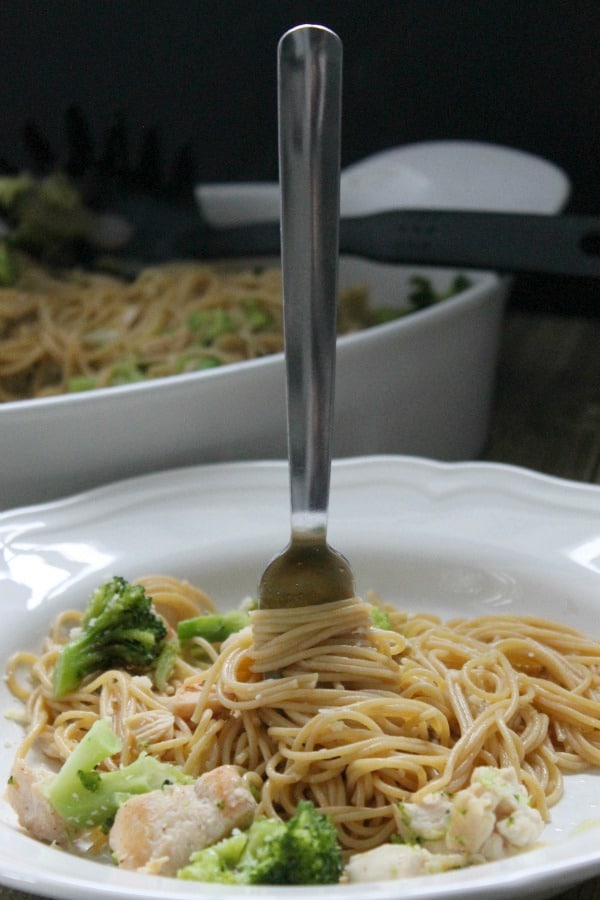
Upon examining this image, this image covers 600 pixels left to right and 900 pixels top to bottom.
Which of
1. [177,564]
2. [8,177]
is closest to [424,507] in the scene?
[177,564]

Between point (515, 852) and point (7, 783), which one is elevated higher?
point (515, 852)

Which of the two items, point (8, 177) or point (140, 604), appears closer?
point (140, 604)

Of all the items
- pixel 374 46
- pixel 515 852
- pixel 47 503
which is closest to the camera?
pixel 515 852

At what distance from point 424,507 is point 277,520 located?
1.30 feet

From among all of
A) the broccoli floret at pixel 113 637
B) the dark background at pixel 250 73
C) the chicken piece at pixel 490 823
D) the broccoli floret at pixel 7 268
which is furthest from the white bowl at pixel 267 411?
the chicken piece at pixel 490 823

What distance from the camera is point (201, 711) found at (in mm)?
2303

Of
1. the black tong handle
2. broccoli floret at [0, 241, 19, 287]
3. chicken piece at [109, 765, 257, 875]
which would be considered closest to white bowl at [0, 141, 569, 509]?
the black tong handle

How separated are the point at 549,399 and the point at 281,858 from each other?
9.93 feet

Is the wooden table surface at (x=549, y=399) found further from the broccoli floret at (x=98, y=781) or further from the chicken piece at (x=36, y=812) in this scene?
the chicken piece at (x=36, y=812)

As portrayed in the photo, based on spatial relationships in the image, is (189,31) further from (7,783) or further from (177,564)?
(7,783)

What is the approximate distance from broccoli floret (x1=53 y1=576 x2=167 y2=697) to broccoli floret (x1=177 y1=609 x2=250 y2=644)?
8cm

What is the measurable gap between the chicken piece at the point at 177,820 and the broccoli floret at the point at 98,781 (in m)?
0.06

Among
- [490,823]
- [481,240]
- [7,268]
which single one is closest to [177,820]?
[490,823]

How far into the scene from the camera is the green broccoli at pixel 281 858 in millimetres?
1813
